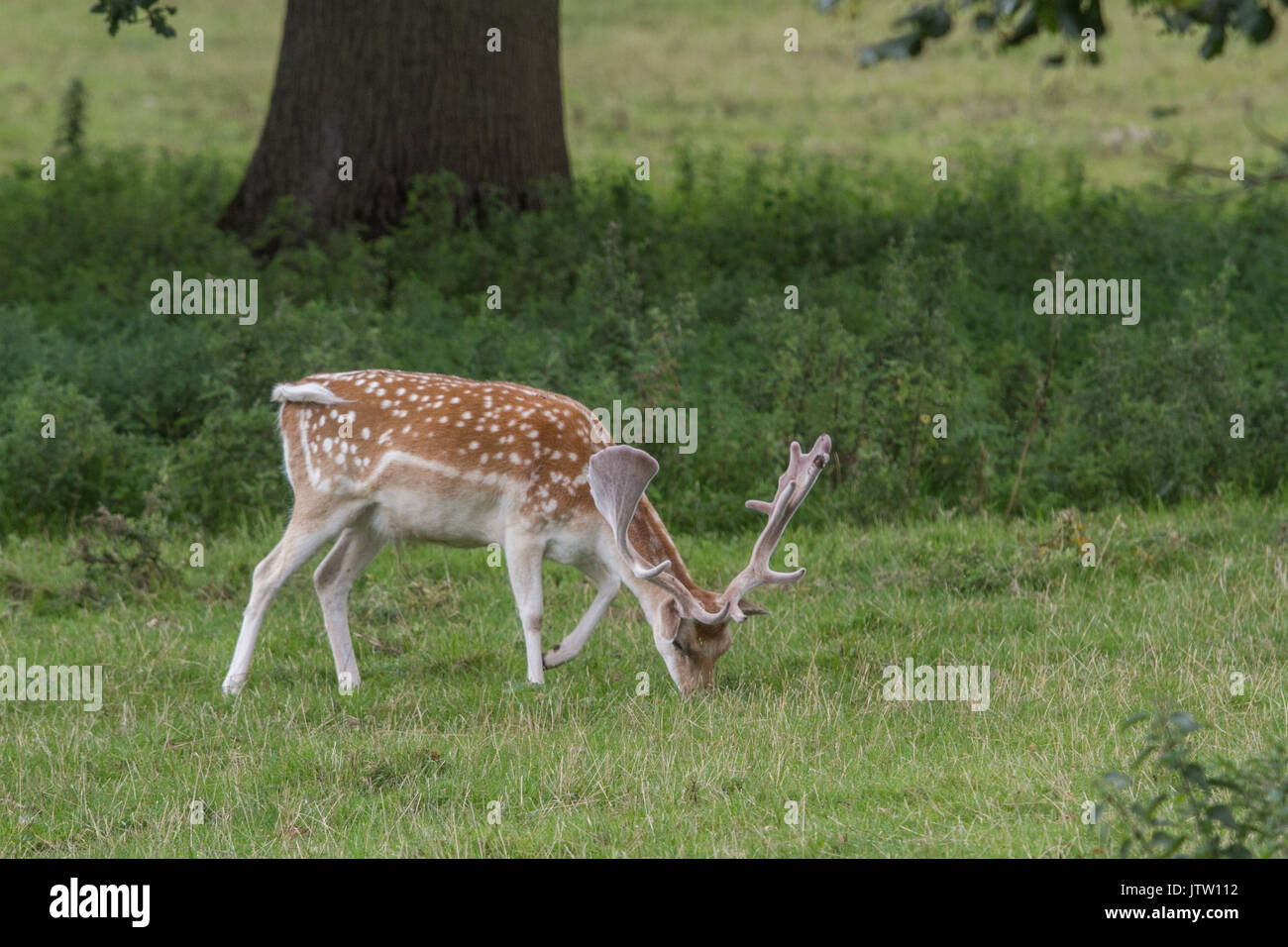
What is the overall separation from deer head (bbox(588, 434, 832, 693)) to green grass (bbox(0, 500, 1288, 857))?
19 centimetres

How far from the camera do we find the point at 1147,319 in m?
12.8

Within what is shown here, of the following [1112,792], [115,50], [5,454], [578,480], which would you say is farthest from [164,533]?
[115,50]

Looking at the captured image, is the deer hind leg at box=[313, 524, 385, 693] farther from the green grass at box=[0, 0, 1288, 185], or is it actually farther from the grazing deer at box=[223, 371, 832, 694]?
the green grass at box=[0, 0, 1288, 185]

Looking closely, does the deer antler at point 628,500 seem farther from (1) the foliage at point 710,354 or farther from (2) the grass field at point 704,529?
(1) the foliage at point 710,354

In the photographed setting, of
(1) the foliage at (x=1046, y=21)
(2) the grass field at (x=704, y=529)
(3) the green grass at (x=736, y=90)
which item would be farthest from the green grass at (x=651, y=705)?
(3) the green grass at (x=736, y=90)

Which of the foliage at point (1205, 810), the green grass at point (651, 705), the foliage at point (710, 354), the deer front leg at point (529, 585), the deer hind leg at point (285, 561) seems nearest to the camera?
the foliage at point (1205, 810)

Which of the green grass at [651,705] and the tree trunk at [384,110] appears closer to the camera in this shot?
the green grass at [651,705]

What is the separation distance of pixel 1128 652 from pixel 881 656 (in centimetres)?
110

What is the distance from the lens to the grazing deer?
23.0ft

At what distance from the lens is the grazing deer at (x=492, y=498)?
7.00 m

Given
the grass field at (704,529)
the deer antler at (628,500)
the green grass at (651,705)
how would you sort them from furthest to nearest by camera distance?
the deer antler at (628,500) → the grass field at (704,529) → the green grass at (651,705)

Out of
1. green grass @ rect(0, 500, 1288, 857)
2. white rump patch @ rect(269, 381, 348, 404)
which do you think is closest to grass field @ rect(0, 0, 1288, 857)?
green grass @ rect(0, 500, 1288, 857)

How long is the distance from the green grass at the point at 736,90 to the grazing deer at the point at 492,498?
10.3 meters

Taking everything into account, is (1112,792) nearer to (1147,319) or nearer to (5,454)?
(5,454)
